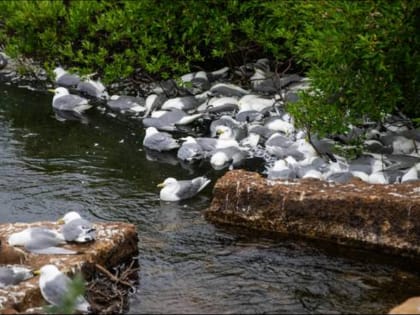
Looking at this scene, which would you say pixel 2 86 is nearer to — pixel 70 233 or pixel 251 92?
pixel 251 92

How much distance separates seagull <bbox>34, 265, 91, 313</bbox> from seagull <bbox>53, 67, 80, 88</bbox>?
5720 mm

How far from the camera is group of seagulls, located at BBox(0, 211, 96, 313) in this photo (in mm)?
4039

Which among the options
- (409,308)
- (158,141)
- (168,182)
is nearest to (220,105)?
(158,141)

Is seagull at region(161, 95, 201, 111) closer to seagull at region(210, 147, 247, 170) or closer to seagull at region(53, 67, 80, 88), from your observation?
seagull at region(210, 147, 247, 170)

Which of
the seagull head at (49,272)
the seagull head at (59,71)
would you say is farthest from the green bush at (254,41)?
the seagull head at (49,272)

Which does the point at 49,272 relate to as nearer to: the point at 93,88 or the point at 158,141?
the point at 158,141

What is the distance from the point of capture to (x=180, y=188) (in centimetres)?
600

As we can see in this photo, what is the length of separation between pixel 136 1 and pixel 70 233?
459 centimetres

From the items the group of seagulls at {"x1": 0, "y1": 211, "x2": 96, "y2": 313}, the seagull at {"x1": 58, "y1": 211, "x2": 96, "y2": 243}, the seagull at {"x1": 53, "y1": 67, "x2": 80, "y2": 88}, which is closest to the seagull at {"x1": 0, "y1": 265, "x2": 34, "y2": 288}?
the group of seagulls at {"x1": 0, "y1": 211, "x2": 96, "y2": 313}

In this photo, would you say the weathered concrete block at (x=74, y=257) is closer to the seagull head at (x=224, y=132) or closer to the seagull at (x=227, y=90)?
the seagull head at (x=224, y=132)

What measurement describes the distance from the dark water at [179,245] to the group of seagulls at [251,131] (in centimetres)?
28

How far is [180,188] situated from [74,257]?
5.59ft

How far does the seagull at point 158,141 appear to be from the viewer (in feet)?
23.7

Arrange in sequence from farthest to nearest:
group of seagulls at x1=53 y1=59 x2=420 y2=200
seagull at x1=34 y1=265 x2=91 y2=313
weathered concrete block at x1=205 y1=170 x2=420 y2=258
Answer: group of seagulls at x1=53 y1=59 x2=420 y2=200 → weathered concrete block at x1=205 y1=170 x2=420 y2=258 → seagull at x1=34 y1=265 x2=91 y2=313
